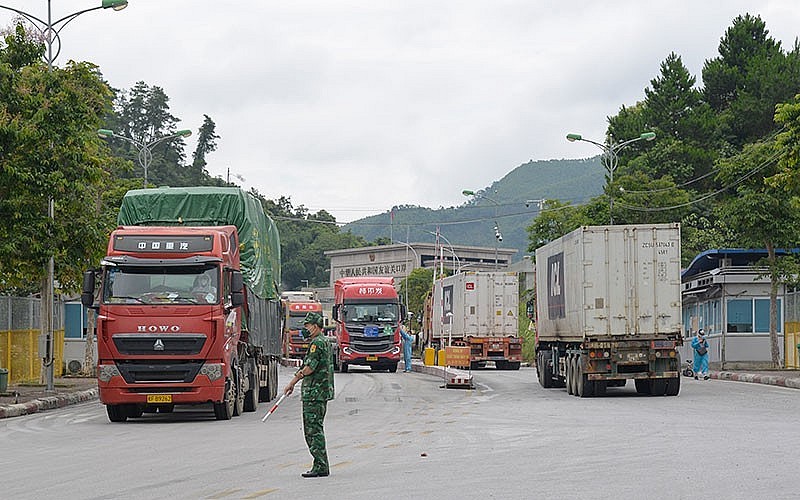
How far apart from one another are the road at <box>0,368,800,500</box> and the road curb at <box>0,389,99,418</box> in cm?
46

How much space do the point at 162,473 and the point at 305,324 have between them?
7.70 ft

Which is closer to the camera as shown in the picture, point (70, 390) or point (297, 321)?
point (70, 390)

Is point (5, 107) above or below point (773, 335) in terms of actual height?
above

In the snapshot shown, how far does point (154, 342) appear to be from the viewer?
20.2 metres

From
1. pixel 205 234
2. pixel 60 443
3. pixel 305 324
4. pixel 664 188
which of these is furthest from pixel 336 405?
pixel 664 188

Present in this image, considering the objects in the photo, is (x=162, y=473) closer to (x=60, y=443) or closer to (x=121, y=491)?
(x=121, y=491)

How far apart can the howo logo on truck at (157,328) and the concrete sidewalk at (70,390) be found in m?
5.36

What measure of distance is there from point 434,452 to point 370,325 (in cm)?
3087

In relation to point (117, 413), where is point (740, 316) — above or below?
above

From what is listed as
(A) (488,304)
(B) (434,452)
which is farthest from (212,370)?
(A) (488,304)

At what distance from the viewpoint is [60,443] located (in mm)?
17406

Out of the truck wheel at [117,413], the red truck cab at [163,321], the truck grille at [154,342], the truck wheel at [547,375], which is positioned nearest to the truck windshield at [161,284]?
the red truck cab at [163,321]

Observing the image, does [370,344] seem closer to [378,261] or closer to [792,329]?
[792,329]

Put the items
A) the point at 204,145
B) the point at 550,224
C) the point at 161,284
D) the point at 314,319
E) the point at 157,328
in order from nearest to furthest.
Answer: the point at 314,319 → the point at 157,328 → the point at 161,284 → the point at 550,224 → the point at 204,145
